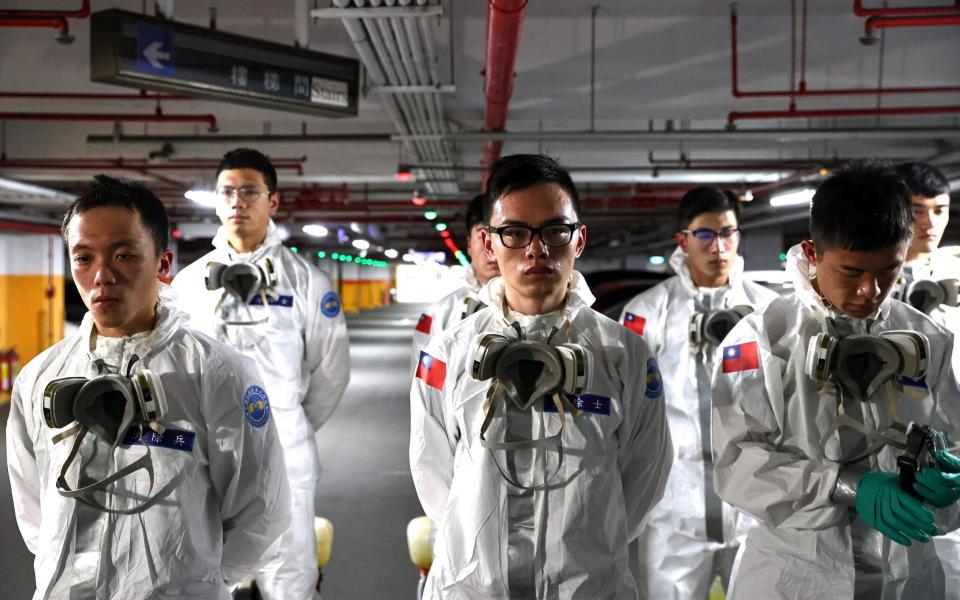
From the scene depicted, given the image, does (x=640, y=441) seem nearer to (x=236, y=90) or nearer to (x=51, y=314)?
(x=236, y=90)

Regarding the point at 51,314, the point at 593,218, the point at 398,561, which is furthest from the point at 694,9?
the point at 51,314

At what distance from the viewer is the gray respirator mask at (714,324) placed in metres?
2.95

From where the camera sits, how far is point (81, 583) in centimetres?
150

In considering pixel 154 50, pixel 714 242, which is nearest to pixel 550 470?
pixel 714 242

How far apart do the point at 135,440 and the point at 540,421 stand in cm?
84

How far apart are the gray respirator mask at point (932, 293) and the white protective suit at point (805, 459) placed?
791 millimetres

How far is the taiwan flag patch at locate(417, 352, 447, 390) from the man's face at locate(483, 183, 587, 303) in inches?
10.5

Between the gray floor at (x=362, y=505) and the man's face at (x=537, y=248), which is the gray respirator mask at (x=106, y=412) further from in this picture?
the gray floor at (x=362, y=505)

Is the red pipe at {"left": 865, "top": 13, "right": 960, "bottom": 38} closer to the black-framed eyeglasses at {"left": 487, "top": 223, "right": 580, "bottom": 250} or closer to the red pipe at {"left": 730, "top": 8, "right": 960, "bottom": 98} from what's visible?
the red pipe at {"left": 730, "top": 8, "right": 960, "bottom": 98}

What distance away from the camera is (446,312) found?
342 cm

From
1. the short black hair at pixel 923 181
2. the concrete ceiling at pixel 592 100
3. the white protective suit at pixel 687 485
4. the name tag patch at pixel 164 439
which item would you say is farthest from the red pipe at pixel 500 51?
the name tag patch at pixel 164 439

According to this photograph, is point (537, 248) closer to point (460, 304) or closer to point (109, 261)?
point (109, 261)

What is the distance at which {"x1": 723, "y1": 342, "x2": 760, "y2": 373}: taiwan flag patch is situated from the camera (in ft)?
5.78

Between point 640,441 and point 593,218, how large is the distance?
1413cm
